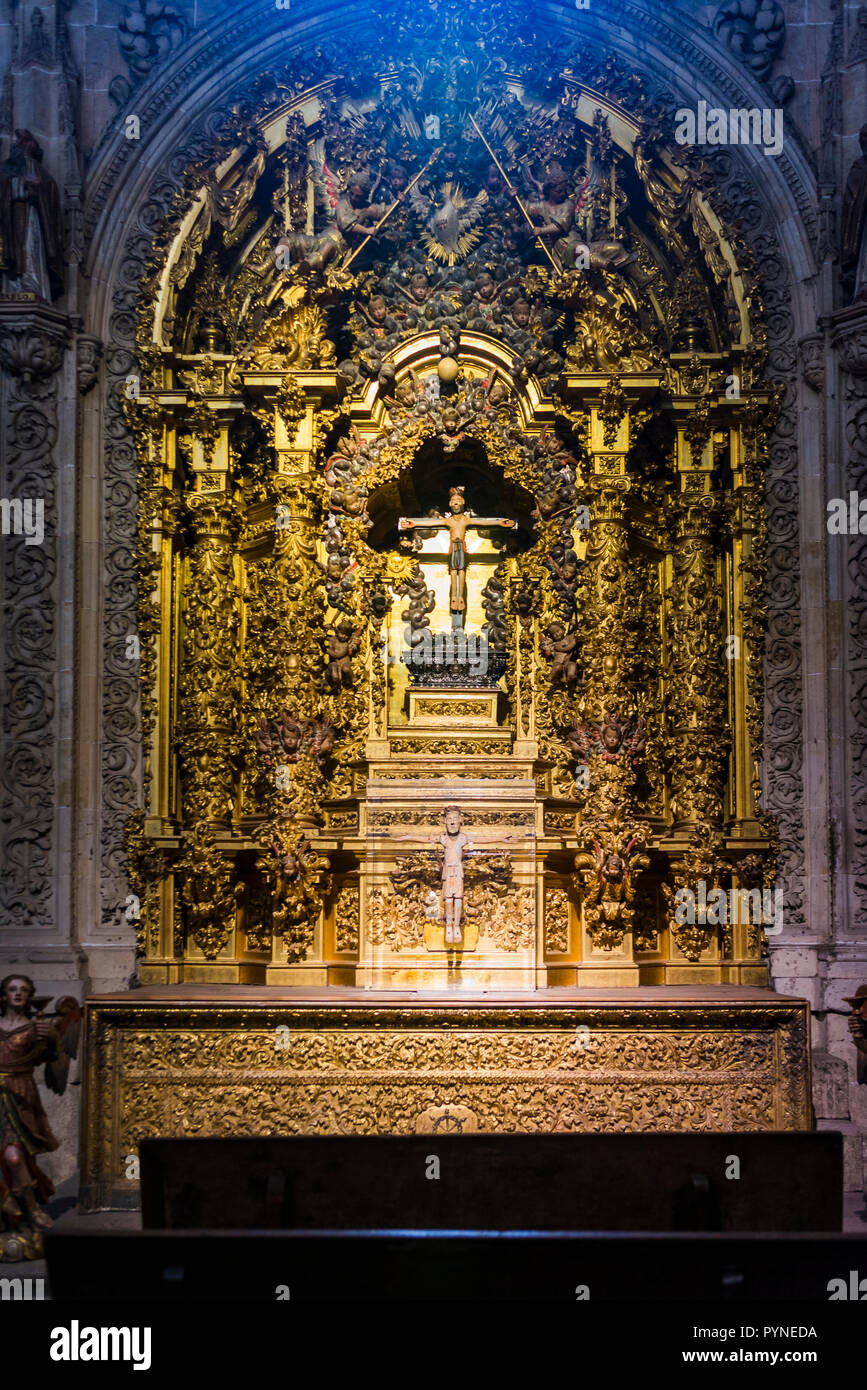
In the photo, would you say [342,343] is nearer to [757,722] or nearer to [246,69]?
[246,69]

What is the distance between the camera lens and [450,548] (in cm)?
1245

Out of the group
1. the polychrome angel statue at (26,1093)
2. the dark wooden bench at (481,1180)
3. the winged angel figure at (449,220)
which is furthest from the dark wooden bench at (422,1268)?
the winged angel figure at (449,220)

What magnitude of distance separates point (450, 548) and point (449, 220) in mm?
2796

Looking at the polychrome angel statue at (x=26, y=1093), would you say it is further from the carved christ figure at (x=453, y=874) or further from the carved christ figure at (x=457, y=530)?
the carved christ figure at (x=457, y=530)

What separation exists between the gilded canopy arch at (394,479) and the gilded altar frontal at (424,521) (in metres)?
0.04

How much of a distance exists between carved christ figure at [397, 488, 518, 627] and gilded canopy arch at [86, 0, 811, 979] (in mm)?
381

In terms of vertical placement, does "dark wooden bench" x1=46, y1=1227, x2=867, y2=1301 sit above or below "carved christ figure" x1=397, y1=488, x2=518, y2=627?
below

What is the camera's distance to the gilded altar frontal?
1102 centimetres

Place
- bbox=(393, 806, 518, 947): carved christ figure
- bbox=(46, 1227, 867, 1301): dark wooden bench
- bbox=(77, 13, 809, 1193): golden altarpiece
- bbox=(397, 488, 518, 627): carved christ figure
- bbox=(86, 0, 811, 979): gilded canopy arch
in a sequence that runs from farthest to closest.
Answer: bbox=(397, 488, 518, 627): carved christ figure < bbox=(86, 0, 811, 979): gilded canopy arch < bbox=(77, 13, 809, 1193): golden altarpiece < bbox=(393, 806, 518, 947): carved christ figure < bbox=(46, 1227, 867, 1301): dark wooden bench

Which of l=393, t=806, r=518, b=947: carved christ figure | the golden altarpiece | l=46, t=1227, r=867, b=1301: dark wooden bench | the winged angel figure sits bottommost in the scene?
l=46, t=1227, r=867, b=1301: dark wooden bench

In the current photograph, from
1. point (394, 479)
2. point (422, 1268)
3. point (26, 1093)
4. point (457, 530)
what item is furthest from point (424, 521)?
point (422, 1268)

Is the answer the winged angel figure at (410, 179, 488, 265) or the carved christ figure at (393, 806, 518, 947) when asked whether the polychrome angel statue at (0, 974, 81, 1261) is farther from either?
the winged angel figure at (410, 179, 488, 265)

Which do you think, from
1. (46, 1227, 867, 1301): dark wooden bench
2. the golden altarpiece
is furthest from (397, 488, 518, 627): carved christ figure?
(46, 1227, 867, 1301): dark wooden bench

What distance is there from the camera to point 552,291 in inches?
477
